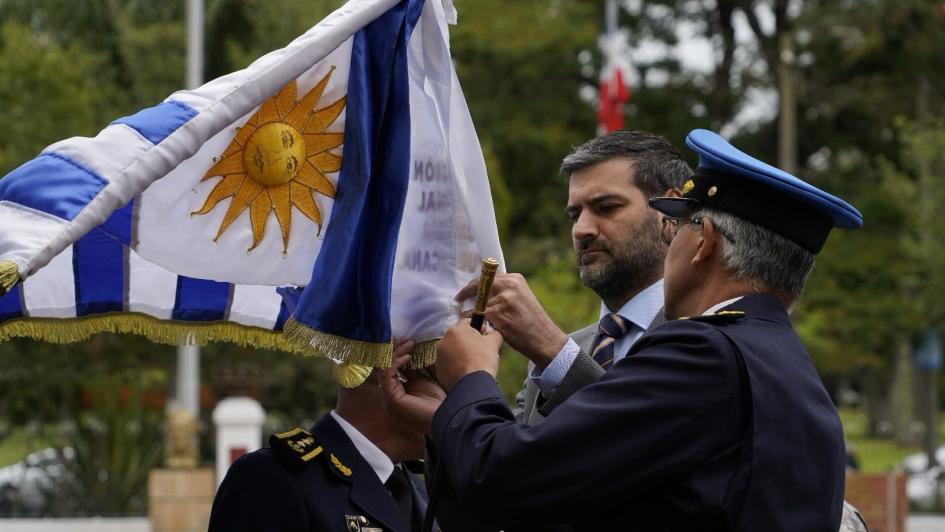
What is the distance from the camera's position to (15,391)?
2322cm

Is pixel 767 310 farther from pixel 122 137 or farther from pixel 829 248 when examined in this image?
pixel 829 248

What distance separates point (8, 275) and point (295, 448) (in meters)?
1.08

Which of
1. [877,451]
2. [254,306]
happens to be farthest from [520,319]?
[877,451]

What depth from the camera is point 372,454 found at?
4.01 m

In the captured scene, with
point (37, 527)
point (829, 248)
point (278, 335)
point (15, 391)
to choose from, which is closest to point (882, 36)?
point (829, 248)

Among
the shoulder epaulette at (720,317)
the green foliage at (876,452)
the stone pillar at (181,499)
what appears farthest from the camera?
the green foliage at (876,452)

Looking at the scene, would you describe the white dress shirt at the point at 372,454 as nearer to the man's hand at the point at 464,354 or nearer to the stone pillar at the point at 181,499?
the man's hand at the point at 464,354

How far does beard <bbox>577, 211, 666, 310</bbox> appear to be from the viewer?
4.26 meters

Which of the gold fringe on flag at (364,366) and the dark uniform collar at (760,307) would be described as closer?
the dark uniform collar at (760,307)

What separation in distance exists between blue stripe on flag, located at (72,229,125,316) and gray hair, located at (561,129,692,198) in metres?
1.31

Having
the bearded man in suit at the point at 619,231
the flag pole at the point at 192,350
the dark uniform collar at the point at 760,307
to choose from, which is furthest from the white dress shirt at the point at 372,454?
the flag pole at the point at 192,350

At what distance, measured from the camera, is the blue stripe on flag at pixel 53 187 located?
3.11 metres

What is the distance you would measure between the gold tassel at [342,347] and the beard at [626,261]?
89cm

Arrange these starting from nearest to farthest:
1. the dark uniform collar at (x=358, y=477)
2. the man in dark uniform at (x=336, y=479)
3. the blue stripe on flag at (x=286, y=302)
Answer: the man in dark uniform at (x=336, y=479) < the dark uniform collar at (x=358, y=477) < the blue stripe on flag at (x=286, y=302)
